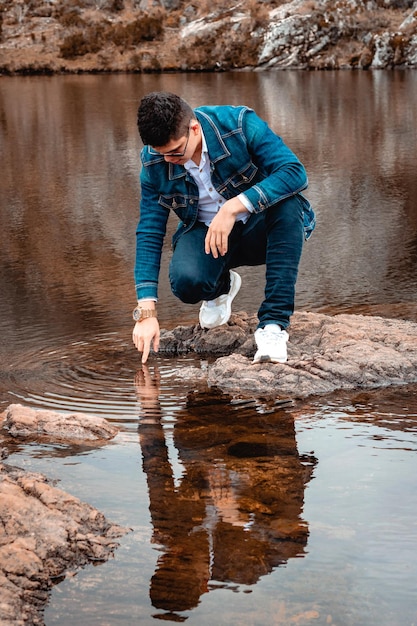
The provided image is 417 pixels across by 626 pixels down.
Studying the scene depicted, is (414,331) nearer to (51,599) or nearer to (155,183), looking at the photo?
(155,183)

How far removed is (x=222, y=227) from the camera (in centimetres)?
372

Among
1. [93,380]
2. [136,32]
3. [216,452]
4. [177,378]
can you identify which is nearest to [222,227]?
[177,378]

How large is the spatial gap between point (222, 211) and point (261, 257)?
0.62 m

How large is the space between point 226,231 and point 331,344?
0.75 m

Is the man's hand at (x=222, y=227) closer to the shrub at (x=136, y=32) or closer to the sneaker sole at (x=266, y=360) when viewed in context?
the sneaker sole at (x=266, y=360)

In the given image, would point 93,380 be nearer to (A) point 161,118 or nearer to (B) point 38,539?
(A) point 161,118

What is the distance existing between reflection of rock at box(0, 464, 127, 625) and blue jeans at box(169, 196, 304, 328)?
5.12 feet

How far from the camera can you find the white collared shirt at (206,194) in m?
3.88

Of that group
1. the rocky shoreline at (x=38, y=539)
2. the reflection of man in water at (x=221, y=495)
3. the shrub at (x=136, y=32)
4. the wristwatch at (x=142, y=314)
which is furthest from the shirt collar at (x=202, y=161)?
the shrub at (x=136, y=32)

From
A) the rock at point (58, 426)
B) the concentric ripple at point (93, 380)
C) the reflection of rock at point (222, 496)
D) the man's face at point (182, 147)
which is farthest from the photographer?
the concentric ripple at point (93, 380)

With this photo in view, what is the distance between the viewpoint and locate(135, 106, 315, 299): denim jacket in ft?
12.6

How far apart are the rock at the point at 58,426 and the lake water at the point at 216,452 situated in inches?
3.2

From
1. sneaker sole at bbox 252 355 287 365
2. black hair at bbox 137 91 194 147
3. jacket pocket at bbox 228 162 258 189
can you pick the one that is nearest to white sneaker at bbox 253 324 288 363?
sneaker sole at bbox 252 355 287 365

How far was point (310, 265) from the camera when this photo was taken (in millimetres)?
6055
